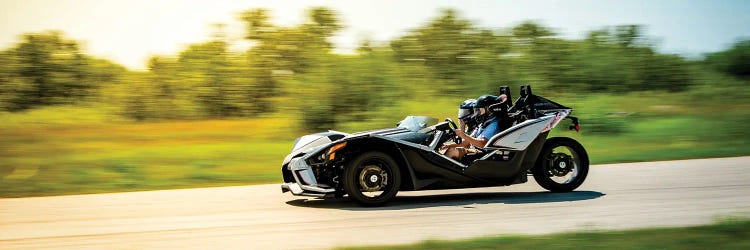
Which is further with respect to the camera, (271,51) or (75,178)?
(271,51)

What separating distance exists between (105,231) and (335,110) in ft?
58.8

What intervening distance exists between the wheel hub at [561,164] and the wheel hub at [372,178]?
2.17 meters

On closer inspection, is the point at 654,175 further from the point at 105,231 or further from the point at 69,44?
the point at 69,44

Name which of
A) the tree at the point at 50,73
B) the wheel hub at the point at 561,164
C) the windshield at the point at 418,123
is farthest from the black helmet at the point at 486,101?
the tree at the point at 50,73

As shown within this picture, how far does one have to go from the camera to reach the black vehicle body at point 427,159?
9320mm

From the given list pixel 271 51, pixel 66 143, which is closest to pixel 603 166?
pixel 66 143

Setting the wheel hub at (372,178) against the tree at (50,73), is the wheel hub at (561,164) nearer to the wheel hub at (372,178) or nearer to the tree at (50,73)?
the wheel hub at (372,178)

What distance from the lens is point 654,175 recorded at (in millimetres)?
11820

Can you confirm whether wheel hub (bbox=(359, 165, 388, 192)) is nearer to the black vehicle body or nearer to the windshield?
the black vehicle body

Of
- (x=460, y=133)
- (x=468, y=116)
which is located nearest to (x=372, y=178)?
(x=460, y=133)

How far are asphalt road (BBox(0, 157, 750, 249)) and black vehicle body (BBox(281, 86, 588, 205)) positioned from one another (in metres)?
0.23

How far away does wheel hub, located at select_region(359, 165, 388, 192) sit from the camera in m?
9.33

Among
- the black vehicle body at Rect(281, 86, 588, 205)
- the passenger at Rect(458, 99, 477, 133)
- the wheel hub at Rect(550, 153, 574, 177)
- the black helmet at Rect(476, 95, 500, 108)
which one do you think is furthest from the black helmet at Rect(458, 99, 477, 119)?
the wheel hub at Rect(550, 153, 574, 177)

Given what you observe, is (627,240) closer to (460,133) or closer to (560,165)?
(460,133)
